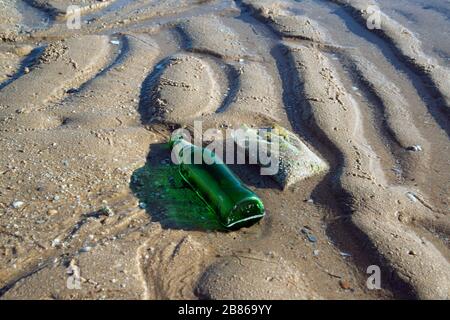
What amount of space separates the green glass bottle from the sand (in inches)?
5.7

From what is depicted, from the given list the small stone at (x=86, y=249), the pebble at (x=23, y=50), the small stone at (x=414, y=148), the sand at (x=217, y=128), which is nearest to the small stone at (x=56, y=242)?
the sand at (x=217, y=128)

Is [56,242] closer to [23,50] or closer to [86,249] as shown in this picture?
[86,249]

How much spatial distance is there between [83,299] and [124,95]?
2631 mm

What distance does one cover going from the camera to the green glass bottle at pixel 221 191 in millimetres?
3172

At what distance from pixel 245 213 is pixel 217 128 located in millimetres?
1371

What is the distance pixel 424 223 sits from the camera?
3635 millimetres

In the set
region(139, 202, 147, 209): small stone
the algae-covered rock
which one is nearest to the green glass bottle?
region(139, 202, 147, 209): small stone

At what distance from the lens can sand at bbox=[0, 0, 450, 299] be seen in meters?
3.03

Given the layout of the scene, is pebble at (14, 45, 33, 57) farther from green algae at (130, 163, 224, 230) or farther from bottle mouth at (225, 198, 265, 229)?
bottle mouth at (225, 198, 265, 229)

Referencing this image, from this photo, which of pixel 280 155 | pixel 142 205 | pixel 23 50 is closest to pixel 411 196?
pixel 280 155

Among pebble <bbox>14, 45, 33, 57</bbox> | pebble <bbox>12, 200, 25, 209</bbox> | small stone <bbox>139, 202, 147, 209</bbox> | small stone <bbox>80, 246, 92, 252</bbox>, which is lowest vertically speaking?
pebble <bbox>14, 45, 33, 57</bbox>

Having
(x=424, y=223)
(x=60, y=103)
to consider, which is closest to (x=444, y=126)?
(x=424, y=223)

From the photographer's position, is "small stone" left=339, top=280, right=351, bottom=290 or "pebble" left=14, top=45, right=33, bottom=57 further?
"pebble" left=14, top=45, right=33, bottom=57

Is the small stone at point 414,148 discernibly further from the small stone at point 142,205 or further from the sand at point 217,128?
the small stone at point 142,205
